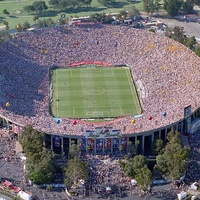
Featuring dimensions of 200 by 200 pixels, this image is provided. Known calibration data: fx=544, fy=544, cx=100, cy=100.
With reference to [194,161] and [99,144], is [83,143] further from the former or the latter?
[194,161]

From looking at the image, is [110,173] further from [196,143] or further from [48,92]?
[48,92]

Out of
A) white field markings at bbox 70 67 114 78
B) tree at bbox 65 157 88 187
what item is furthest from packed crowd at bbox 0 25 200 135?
tree at bbox 65 157 88 187

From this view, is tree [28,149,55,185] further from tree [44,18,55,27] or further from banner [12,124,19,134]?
tree [44,18,55,27]

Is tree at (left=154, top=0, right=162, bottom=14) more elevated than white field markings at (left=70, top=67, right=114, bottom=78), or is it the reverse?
tree at (left=154, top=0, right=162, bottom=14)

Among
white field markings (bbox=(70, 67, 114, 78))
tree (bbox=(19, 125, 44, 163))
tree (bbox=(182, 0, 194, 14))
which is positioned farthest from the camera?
tree (bbox=(182, 0, 194, 14))

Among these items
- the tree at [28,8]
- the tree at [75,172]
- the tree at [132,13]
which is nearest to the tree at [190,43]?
the tree at [132,13]

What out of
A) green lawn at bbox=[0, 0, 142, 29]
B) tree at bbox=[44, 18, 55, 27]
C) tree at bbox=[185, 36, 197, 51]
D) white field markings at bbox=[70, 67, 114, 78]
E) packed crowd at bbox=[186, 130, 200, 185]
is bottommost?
green lawn at bbox=[0, 0, 142, 29]

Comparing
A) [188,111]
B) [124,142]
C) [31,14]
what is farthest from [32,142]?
[31,14]
